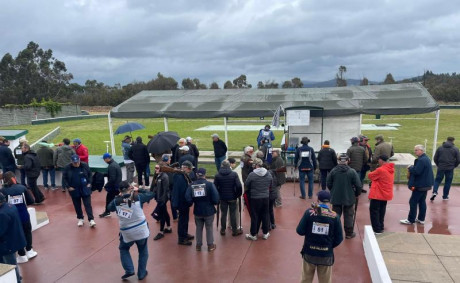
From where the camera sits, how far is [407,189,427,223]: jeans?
666 centimetres

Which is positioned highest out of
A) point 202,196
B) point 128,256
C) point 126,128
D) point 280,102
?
point 280,102

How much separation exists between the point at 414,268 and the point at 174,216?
180 inches

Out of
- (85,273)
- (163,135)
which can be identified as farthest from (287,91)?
(85,273)

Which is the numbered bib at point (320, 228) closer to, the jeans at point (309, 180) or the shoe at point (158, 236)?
the shoe at point (158, 236)

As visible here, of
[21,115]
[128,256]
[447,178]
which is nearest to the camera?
[128,256]

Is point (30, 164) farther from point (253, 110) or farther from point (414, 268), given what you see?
point (414, 268)

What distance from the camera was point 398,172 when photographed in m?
10.2

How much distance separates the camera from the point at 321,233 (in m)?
4.07

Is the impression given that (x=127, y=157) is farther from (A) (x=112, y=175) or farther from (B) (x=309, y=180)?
(B) (x=309, y=180)

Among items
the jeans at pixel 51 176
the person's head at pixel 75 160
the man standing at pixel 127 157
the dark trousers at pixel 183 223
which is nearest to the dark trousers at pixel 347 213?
the dark trousers at pixel 183 223

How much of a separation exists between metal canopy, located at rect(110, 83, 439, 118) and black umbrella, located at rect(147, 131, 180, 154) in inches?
143

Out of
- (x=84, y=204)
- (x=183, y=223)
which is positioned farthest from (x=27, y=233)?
(x=183, y=223)

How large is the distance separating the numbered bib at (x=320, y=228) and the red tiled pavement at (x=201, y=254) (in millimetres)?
1423

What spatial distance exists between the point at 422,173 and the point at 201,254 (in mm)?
4342
